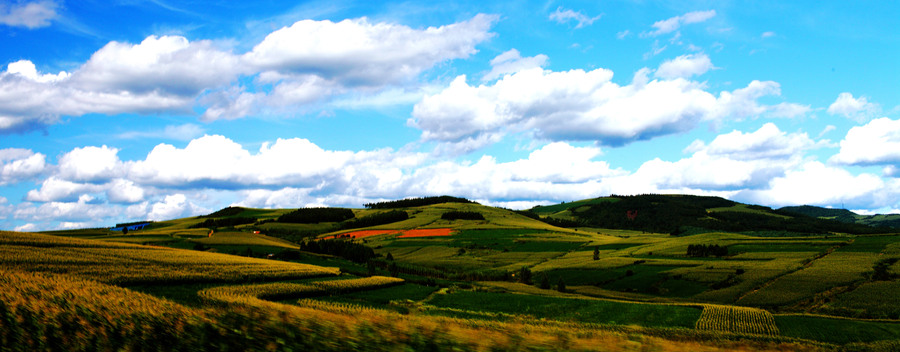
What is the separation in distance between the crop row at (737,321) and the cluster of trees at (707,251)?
69476 mm

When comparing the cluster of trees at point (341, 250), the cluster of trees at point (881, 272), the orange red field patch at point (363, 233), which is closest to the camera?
the cluster of trees at point (881, 272)

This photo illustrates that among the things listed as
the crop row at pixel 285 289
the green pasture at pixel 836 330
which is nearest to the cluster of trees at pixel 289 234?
the crop row at pixel 285 289

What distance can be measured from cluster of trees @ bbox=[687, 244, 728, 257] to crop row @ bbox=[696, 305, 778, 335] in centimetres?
6948

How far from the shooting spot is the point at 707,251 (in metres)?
125

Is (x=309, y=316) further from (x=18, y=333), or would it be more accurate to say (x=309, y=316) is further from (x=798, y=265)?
(x=798, y=265)

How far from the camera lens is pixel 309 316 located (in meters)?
13.8

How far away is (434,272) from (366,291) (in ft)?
152

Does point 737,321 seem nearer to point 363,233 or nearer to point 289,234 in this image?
point 363,233

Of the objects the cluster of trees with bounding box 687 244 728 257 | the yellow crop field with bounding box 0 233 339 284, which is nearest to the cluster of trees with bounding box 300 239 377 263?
the yellow crop field with bounding box 0 233 339 284

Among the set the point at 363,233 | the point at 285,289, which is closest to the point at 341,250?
the point at 363,233

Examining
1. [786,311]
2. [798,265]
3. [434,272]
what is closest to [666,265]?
[798,265]

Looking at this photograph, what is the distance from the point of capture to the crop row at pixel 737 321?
45.8 m

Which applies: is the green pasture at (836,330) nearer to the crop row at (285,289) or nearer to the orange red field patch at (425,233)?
the crop row at (285,289)

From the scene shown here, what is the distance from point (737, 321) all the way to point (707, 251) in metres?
81.8
